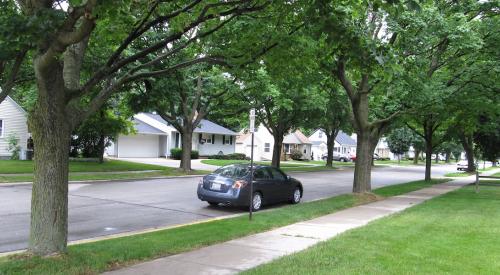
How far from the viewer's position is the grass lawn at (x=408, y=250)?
7.09 meters

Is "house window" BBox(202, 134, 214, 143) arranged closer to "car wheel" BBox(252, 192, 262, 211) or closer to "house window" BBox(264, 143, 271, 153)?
"house window" BBox(264, 143, 271, 153)

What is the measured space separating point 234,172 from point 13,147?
24.5 metres

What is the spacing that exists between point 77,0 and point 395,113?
16.1 metres

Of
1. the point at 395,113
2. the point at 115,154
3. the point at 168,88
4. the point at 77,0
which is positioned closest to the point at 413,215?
the point at 395,113

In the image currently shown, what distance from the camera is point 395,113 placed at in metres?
19.5

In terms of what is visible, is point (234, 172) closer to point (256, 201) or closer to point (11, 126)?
point (256, 201)

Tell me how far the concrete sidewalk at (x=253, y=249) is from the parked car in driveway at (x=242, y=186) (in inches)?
98.2

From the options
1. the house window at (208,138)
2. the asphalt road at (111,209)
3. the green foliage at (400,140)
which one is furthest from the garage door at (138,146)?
the green foliage at (400,140)

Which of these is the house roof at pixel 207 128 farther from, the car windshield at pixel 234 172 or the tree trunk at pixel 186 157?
the car windshield at pixel 234 172

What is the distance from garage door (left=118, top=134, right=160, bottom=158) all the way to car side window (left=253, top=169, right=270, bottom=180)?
32.0m

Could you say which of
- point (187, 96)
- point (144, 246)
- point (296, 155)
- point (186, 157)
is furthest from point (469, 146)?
point (144, 246)

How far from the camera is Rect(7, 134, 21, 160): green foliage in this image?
33.5 metres

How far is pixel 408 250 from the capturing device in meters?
8.50

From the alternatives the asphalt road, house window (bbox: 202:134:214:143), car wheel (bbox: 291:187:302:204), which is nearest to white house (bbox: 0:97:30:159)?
the asphalt road
